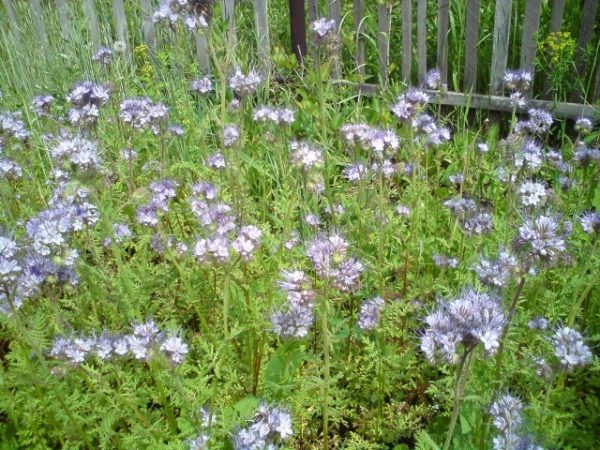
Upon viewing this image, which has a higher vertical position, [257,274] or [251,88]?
[251,88]

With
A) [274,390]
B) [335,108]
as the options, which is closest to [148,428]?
[274,390]

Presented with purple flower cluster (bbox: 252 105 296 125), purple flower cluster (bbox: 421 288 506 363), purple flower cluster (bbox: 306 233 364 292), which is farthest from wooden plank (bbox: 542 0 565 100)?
purple flower cluster (bbox: 421 288 506 363)

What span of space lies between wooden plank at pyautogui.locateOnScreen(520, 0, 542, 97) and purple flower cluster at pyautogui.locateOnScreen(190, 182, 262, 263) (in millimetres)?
3342

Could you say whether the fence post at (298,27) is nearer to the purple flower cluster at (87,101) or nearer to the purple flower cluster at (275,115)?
the purple flower cluster at (275,115)

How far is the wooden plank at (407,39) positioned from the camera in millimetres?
5258

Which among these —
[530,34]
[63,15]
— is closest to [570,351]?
[530,34]

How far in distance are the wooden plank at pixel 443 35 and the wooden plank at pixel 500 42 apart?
39 cm

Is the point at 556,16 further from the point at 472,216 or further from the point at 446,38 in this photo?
the point at 472,216

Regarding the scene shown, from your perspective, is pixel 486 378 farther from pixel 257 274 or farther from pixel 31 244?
pixel 31 244

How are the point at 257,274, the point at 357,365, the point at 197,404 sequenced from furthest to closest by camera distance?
the point at 257,274 < the point at 357,365 < the point at 197,404

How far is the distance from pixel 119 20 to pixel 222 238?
4.58 meters

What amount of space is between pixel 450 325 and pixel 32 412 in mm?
1703

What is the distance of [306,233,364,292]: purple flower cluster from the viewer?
198cm

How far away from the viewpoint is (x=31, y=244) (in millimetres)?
2369
